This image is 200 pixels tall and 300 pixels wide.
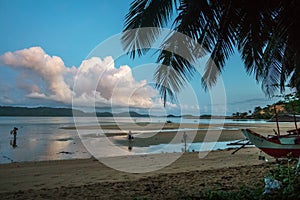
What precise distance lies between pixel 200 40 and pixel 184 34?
22.1 inches

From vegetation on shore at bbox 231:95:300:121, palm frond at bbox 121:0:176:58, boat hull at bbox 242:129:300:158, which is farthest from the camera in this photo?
boat hull at bbox 242:129:300:158

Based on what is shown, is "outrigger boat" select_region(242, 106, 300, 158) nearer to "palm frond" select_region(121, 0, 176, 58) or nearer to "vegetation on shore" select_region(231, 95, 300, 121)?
"vegetation on shore" select_region(231, 95, 300, 121)

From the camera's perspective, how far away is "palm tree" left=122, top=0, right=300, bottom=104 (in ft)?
9.96

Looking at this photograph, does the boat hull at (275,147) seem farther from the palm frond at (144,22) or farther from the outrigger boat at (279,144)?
the palm frond at (144,22)

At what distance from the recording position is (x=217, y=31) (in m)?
3.71

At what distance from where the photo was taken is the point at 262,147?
838 centimetres

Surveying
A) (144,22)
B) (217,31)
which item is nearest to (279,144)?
(217,31)

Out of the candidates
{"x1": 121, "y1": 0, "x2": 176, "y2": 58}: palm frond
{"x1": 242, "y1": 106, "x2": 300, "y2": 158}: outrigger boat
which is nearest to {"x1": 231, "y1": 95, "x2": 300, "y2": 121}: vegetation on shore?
{"x1": 242, "y1": 106, "x2": 300, "y2": 158}: outrigger boat

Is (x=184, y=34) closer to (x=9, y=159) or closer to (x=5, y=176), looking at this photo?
(x=5, y=176)

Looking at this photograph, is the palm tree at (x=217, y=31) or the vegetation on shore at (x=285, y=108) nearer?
the palm tree at (x=217, y=31)

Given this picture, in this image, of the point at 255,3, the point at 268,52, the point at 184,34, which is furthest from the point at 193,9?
the point at 268,52

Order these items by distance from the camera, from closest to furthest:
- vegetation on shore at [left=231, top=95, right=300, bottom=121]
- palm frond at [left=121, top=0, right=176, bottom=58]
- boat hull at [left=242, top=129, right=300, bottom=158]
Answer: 1. palm frond at [left=121, top=0, right=176, bottom=58]
2. vegetation on shore at [left=231, top=95, right=300, bottom=121]
3. boat hull at [left=242, top=129, right=300, bottom=158]

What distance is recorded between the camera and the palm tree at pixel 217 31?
3.04 m

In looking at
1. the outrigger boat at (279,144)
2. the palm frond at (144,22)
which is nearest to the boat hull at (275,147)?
the outrigger boat at (279,144)
